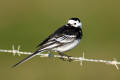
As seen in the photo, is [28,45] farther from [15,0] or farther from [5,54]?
[15,0]

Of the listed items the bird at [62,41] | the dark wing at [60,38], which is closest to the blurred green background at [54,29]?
the bird at [62,41]

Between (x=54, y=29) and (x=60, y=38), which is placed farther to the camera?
(x=54, y=29)

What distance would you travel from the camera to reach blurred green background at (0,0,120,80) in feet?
55.8

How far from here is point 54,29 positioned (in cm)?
2277

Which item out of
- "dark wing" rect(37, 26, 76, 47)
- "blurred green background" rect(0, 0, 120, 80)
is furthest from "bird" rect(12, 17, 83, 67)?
"blurred green background" rect(0, 0, 120, 80)

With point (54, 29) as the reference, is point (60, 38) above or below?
below

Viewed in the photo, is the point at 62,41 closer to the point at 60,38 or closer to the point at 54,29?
the point at 60,38

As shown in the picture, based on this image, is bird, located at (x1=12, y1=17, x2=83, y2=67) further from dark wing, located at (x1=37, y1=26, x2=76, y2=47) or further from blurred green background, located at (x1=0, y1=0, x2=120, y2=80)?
blurred green background, located at (x1=0, y1=0, x2=120, y2=80)

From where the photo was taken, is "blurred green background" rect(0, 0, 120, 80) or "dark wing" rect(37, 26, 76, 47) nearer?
"dark wing" rect(37, 26, 76, 47)

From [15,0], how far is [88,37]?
21.4 ft

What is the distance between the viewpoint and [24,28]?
2319cm

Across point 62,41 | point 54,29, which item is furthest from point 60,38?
point 54,29

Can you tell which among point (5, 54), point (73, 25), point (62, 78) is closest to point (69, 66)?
point (62, 78)

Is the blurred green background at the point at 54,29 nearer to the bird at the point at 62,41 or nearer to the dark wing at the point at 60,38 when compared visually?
the bird at the point at 62,41
